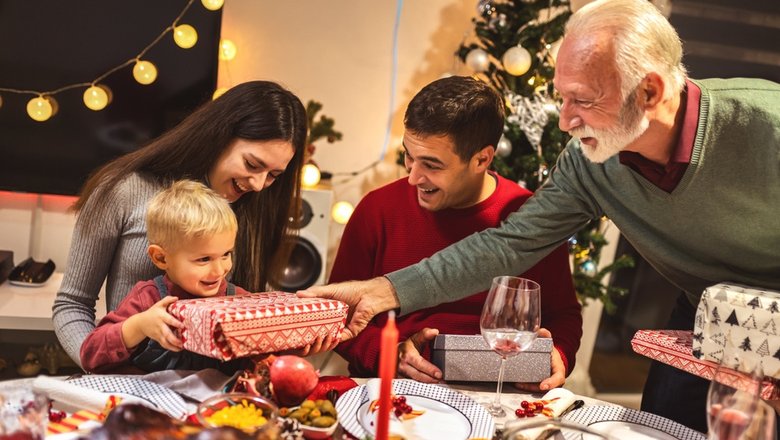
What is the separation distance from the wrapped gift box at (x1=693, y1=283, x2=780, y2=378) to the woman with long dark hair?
112 centimetres

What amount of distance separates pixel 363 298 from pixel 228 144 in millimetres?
556

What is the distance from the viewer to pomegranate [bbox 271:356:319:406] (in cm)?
134

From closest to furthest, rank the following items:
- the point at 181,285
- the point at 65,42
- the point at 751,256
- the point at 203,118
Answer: the point at 181,285
the point at 751,256
the point at 203,118
the point at 65,42

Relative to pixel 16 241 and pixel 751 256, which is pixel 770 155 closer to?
pixel 751 256

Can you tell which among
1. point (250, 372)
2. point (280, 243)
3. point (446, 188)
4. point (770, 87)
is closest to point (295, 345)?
point (250, 372)

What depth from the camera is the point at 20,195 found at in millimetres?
3564

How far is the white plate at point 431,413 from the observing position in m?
1.36

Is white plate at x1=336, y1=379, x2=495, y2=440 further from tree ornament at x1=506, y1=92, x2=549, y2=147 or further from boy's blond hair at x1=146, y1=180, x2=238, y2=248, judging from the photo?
tree ornament at x1=506, y1=92, x2=549, y2=147

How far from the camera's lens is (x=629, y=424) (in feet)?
4.97

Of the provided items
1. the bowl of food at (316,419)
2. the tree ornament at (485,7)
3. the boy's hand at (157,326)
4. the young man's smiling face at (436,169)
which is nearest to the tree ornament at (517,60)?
the tree ornament at (485,7)

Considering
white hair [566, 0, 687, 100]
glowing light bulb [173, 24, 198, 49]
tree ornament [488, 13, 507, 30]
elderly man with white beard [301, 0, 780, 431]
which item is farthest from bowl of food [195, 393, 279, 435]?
tree ornament [488, 13, 507, 30]

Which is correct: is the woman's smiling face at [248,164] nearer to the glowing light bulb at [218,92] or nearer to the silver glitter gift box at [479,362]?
the silver glitter gift box at [479,362]

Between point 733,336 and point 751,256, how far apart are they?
44 cm

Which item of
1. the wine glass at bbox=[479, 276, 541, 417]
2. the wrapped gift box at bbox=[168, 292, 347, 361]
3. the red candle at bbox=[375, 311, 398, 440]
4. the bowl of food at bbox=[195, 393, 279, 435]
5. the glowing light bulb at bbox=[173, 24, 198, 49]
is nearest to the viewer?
the red candle at bbox=[375, 311, 398, 440]
